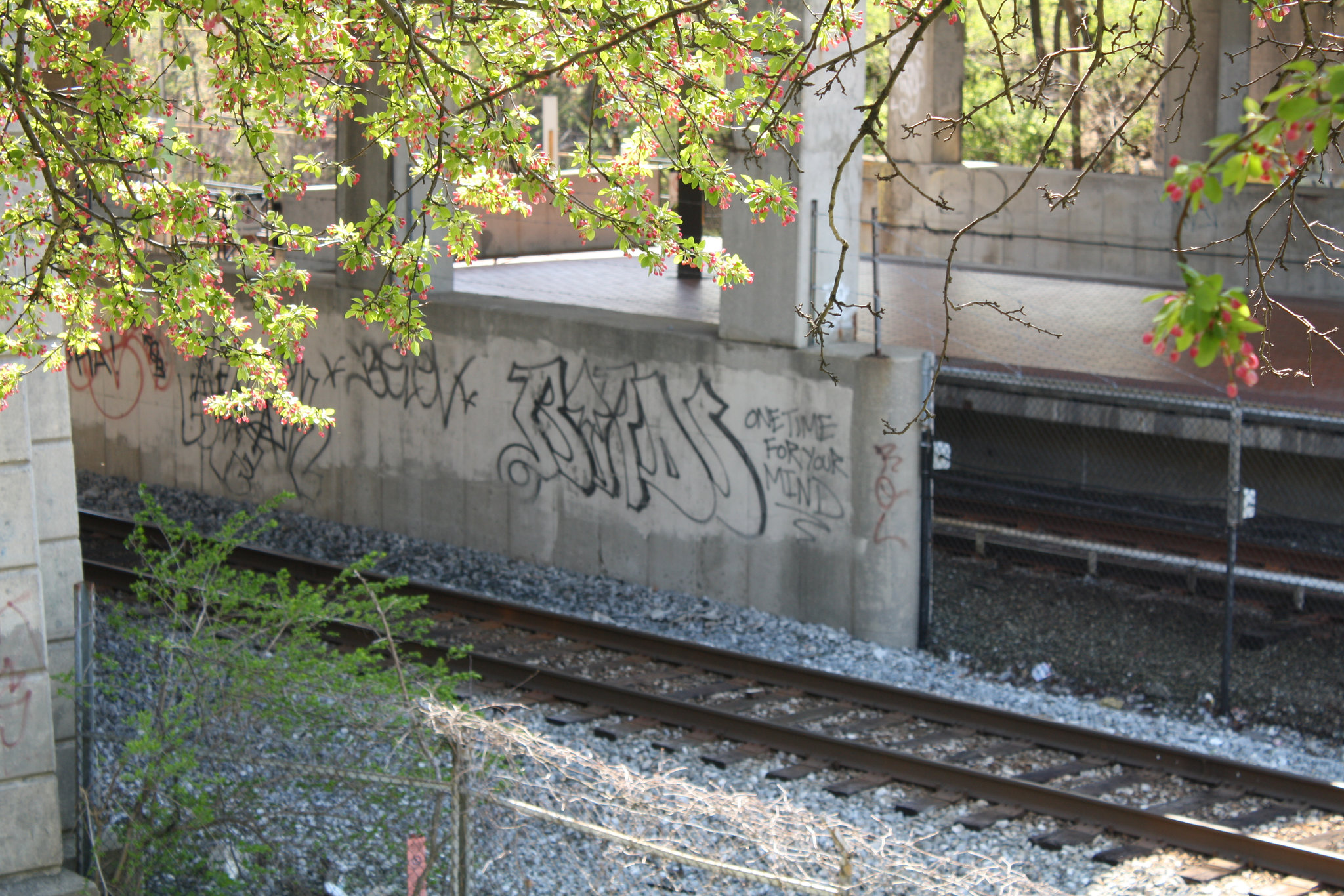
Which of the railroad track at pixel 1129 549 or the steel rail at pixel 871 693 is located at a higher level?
the railroad track at pixel 1129 549

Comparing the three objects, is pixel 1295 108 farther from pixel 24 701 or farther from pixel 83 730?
pixel 83 730

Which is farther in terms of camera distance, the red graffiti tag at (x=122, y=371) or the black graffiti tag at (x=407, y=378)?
the red graffiti tag at (x=122, y=371)

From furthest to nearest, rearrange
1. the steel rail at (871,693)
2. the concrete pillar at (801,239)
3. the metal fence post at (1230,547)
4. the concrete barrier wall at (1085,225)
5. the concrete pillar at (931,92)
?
the concrete pillar at (931,92), the concrete barrier wall at (1085,225), the concrete pillar at (801,239), the metal fence post at (1230,547), the steel rail at (871,693)

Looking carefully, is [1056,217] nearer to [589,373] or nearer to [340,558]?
[589,373]

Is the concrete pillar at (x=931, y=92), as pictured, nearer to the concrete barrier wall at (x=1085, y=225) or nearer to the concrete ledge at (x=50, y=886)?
the concrete barrier wall at (x=1085, y=225)

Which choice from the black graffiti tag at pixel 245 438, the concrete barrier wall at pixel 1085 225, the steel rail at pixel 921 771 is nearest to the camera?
the steel rail at pixel 921 771

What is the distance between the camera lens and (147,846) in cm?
633

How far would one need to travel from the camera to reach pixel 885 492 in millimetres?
11797

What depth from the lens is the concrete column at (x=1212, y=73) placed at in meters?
21.0

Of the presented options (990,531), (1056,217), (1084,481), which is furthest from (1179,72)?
(990,531)

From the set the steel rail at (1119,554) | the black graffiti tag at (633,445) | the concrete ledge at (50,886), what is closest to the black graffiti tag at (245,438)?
the black graffiti tag at (633,445)

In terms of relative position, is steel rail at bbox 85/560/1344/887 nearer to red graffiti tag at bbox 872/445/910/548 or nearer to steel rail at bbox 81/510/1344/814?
steel rail at bbox 81/510/1344/814

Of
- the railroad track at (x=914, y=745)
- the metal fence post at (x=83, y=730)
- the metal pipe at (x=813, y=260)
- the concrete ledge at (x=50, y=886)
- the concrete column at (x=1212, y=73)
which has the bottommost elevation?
the railroad track at (x=914, y=745)

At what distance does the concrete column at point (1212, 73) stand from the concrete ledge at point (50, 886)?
1873 cm
